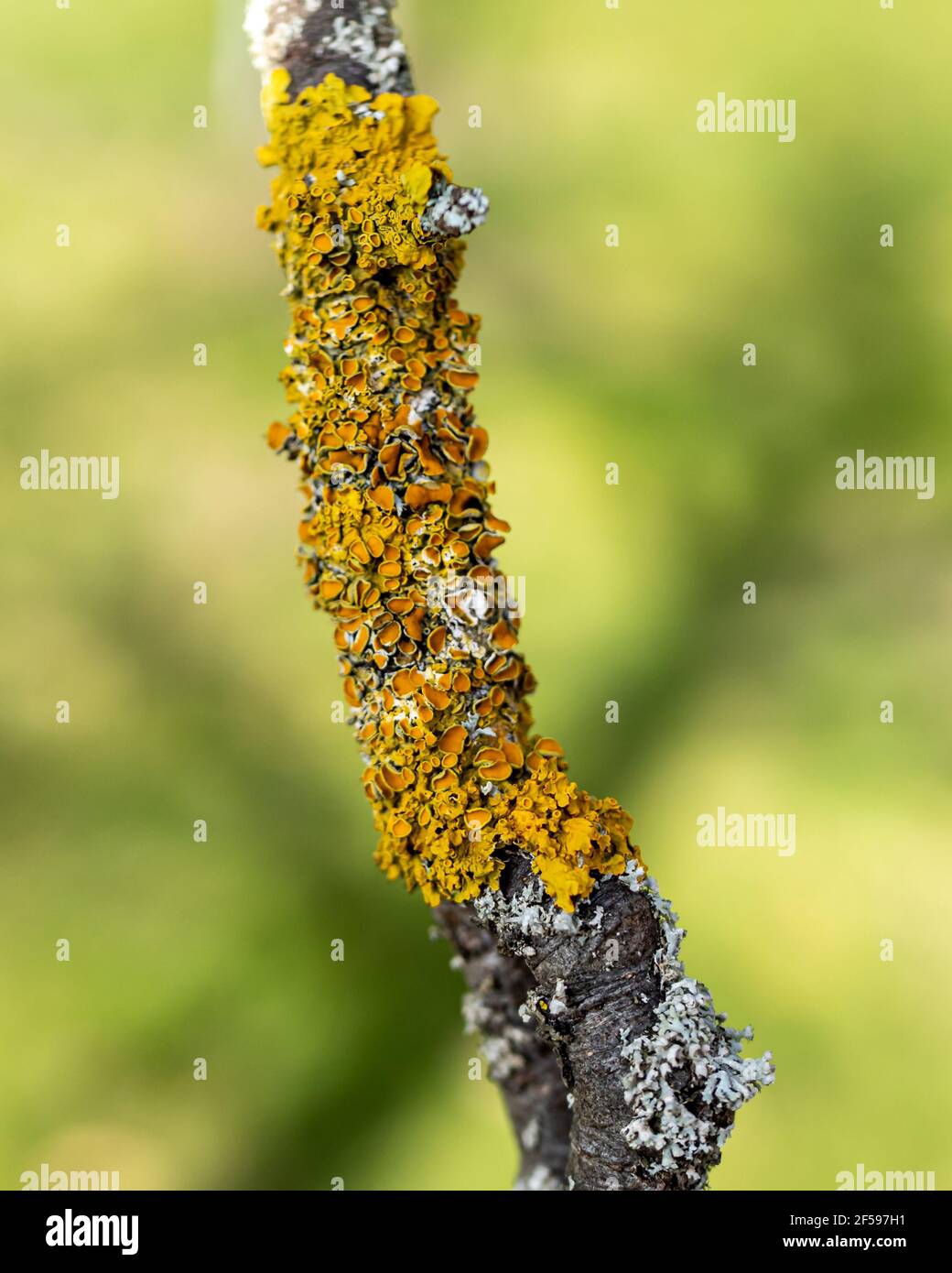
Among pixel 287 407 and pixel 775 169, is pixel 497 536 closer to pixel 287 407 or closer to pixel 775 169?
pixel 287 407

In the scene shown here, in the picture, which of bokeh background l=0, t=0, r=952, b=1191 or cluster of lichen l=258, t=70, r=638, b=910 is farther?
bokeh background l=0, t=0, r=952, b=1191

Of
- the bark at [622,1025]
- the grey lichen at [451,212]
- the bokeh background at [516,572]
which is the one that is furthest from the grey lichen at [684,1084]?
the bokeh background at [516,572]

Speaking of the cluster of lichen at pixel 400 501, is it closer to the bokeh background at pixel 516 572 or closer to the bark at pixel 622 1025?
the bark at pixel 622 1025

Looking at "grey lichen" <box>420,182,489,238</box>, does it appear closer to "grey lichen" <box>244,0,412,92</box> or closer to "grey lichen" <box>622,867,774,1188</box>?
"grey lichen" <box>244,0,412,92</box>

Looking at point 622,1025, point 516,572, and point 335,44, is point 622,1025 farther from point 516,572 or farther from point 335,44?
point 516,572

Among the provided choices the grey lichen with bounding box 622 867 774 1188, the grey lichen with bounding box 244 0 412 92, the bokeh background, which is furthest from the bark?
the bokeh background

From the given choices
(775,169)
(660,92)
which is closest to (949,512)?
(775,169)

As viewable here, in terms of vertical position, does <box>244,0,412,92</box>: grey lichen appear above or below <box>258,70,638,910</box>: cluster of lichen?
above
